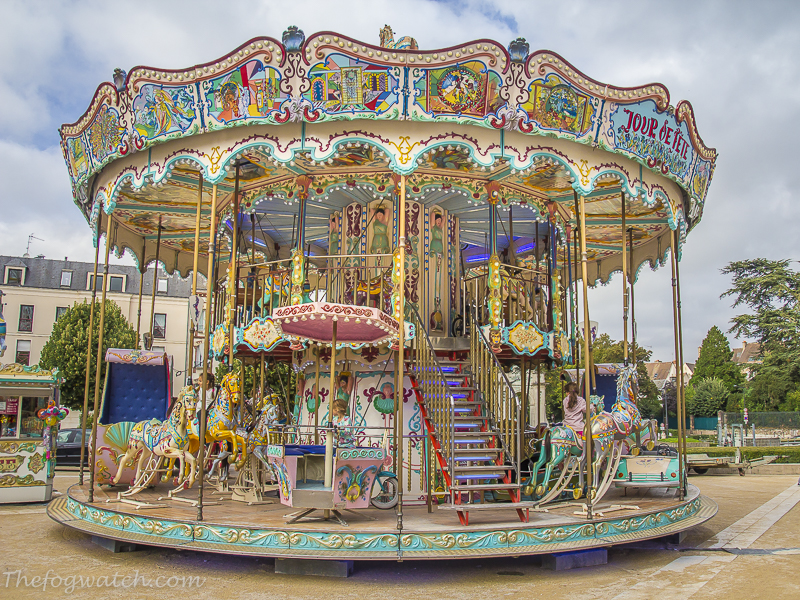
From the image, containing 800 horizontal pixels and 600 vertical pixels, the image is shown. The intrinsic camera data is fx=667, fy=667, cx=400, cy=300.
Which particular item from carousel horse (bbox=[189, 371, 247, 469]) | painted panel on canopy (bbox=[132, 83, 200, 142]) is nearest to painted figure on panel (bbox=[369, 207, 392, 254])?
carousel horse (bbox=[189, 371, 247, 469])

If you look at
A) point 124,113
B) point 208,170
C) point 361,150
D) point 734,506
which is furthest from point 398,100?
point 734,506

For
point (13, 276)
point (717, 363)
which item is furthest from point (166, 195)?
point (717, 363)

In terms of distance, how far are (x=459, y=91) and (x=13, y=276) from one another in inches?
1594

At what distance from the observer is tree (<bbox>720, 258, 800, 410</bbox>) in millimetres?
40500

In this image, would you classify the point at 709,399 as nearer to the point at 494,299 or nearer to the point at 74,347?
the point at 74,347

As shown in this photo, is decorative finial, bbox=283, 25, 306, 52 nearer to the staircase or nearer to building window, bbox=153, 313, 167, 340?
the staircase

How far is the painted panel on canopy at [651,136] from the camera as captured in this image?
965 centimetres

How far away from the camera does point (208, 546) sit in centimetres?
784

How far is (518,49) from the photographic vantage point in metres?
8.52

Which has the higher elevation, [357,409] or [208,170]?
[208,170]

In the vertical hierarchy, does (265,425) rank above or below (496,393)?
below

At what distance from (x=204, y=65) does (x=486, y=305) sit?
6.62 meters

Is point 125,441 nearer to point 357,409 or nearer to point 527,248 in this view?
point 357,409

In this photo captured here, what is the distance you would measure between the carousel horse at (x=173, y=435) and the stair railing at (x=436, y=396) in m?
3.56
